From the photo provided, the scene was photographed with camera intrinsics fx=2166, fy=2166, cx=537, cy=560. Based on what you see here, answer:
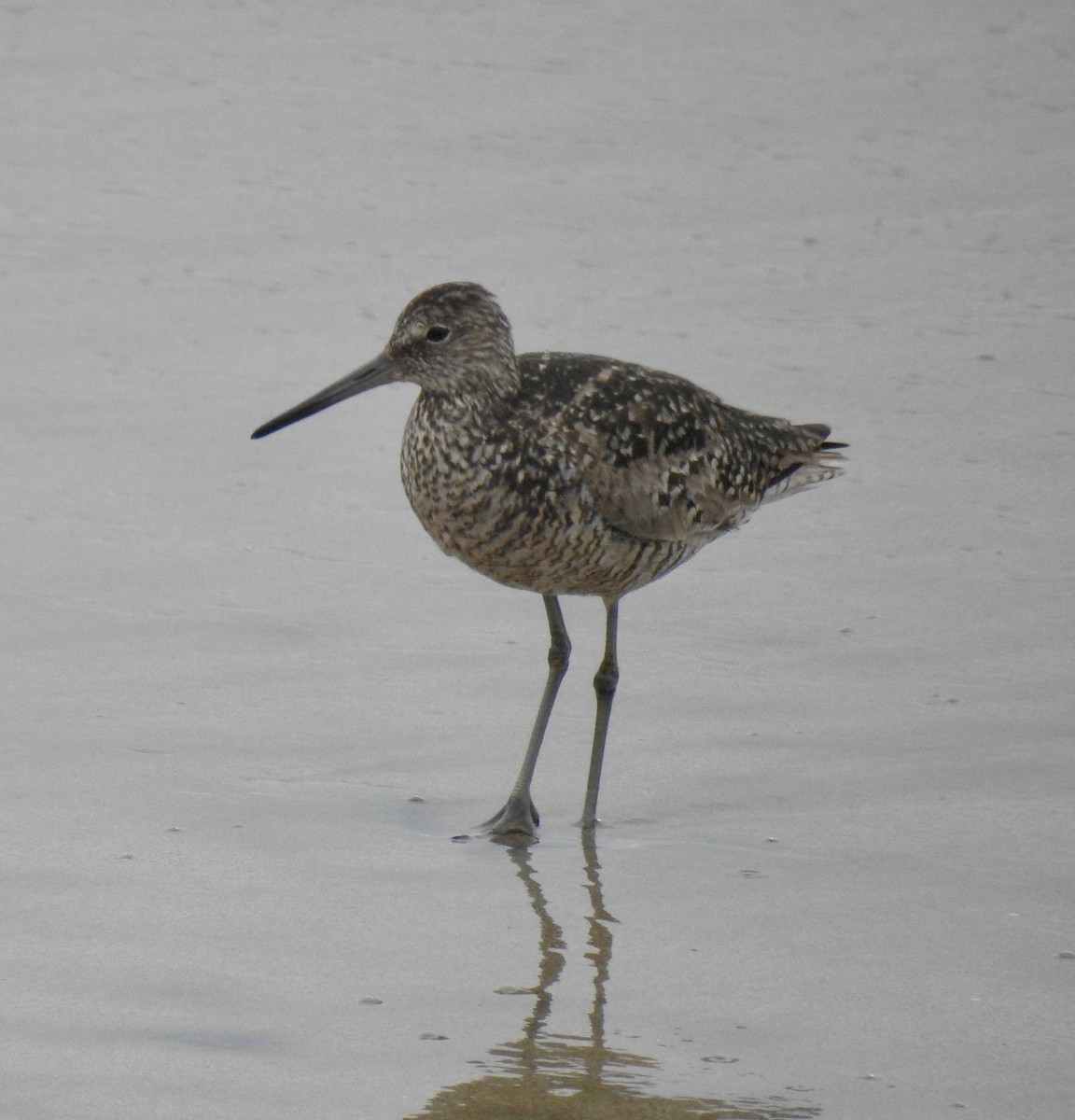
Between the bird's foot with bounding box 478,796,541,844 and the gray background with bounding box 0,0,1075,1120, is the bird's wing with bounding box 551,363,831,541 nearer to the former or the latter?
the gray background with bounding box 0,0,1075,1120

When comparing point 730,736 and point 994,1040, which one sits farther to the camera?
point 730,736

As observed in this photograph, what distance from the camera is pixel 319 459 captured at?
7.56 metres

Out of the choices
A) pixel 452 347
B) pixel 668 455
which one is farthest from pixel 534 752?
pixel 452 347

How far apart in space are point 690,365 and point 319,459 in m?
1.65

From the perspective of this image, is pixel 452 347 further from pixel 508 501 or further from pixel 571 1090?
pixel 571 1090

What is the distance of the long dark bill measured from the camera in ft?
18.1

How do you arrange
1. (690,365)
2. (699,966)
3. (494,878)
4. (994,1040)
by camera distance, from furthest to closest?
(690,365) → (494,878) → (699,966) → (994,1040)

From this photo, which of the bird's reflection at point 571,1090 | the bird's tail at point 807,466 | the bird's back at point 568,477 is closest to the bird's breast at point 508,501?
the bird's back at point 568,477

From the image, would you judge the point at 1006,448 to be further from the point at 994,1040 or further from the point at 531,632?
the point at 994,1040

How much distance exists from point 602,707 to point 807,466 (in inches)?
49.4

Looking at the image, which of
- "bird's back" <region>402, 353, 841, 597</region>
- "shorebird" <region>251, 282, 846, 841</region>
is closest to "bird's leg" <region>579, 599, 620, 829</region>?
"shorebird" <region>251, 282, 846, 841</region>

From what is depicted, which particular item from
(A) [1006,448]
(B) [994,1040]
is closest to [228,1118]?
(B) [994,1040]

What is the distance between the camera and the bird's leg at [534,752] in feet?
16.8

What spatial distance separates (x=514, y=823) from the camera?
5121 millimetres
